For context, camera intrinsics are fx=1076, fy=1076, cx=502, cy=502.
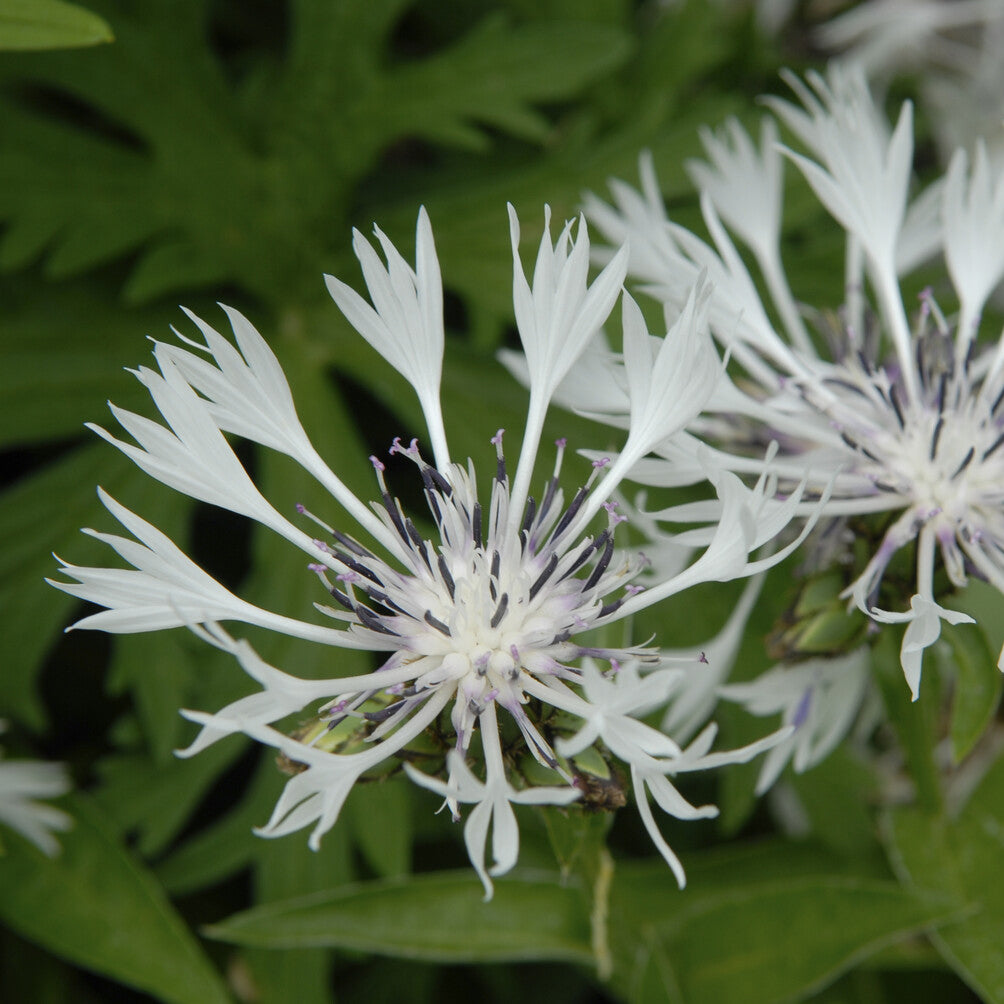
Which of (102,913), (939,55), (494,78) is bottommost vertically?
(102,913)

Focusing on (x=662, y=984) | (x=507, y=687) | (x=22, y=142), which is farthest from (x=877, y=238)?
(x=22, y=142)

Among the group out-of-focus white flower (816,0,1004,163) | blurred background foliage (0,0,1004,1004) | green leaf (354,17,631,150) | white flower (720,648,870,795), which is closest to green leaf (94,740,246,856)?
blurred background foliage (0,0,1004,1004)

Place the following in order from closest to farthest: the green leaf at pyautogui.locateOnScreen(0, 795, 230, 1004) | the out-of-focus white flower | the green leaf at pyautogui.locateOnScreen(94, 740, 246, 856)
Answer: the green leaf at pyautogui.locateOnScreen(0, 795, 230, 1004), the green leaf at pyautogui.locateOnScreen(94, 740, 246, 856), the out-of-focus white flower

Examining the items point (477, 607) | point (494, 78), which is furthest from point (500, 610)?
point (494, 78)

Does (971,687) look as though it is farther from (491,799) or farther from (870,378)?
(491,799)

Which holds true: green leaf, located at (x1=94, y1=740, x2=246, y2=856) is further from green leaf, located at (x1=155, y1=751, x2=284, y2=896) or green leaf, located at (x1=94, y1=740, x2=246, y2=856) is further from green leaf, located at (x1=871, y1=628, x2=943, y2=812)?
green leaf, located at (x1=871, y1=628, x2=943, y2=812)

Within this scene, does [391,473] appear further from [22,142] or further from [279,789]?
[22,142]
